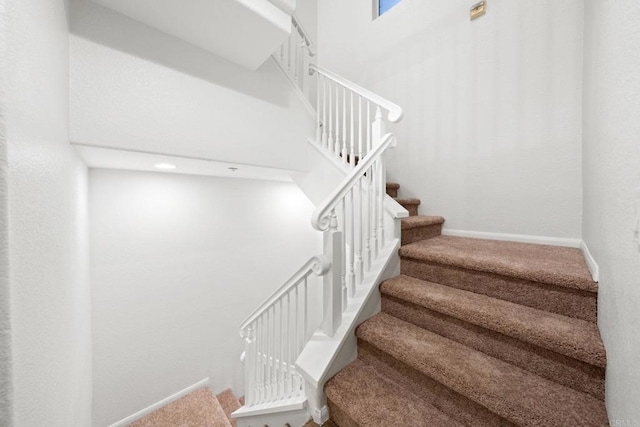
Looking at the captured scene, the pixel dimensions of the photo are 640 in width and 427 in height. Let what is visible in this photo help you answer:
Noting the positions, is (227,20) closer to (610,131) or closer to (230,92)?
(230,92)

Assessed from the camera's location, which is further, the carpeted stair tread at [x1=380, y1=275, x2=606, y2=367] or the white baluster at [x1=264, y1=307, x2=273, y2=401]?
the white baluster at [x1=264, y1=307, x2=273, y2=401]

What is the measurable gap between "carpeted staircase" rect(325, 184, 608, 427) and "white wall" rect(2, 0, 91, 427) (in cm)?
106

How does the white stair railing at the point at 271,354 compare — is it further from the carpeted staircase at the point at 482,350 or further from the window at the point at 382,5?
the window at the point at 382,5

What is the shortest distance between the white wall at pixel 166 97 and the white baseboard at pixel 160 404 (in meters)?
2.81

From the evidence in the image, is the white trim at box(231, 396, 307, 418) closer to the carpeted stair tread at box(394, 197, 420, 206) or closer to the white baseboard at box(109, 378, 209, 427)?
the white baseboard at box(109, 378, 209, 427)

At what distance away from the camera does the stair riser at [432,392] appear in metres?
0.89

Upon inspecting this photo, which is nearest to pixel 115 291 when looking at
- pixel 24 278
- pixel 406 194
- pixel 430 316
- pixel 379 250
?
pixel 24 278

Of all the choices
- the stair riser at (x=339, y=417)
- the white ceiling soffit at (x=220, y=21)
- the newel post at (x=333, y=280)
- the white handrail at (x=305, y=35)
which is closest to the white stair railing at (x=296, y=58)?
the white handrail at (x=305, y=35)

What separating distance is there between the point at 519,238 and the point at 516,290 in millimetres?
971

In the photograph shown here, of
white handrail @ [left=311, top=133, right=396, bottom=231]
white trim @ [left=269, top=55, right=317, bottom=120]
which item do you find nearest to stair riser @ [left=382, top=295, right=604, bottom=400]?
white handrail @ [left=311, top=133, right=396, bottom=231]

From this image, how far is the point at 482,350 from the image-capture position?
3.56ft

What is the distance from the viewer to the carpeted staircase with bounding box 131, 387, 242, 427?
7.71 feet

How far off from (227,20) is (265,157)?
3.06 ft

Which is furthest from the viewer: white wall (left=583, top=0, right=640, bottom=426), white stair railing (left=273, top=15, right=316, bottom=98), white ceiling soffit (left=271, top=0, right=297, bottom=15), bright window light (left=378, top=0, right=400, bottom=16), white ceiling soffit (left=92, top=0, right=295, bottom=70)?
bright window light (left=378, top=0, right=400, bottom=16)
